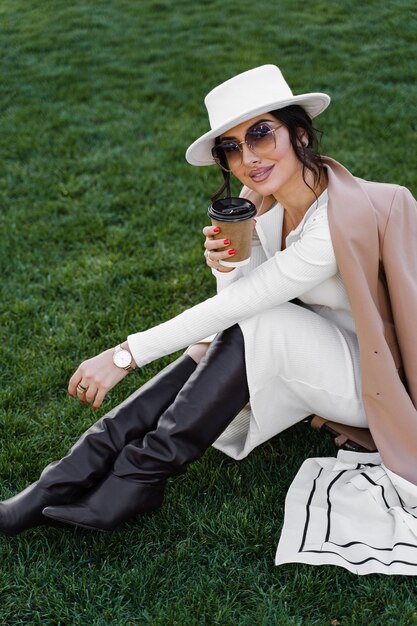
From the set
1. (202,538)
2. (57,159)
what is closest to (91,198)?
(57,159)

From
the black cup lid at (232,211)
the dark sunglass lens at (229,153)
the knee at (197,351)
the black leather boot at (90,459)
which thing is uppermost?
the dark sunglass lens at (229,153)

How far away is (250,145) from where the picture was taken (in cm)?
271

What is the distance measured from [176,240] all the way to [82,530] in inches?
101

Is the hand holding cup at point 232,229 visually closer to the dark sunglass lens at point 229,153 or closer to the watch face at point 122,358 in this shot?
the dark sunglass lens at point 229,153

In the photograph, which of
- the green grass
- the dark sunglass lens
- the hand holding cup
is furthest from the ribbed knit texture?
the green grass

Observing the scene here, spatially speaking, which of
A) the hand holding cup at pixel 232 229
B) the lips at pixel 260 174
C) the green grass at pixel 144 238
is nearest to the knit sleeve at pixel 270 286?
the hand holding cup at pixel 232 229

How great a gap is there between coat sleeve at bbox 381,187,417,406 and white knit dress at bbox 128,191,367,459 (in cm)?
18

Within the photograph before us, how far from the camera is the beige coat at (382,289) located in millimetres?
2623

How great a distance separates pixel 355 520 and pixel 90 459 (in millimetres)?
947

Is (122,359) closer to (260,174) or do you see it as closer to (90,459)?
(90,459)

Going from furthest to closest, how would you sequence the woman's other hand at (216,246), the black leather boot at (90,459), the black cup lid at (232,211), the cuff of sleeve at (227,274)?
the cuff of sleeve at (227,274) → the black leather boot at (90,459) → the woman's other hand at (216,246) → the black cup lid at (232,211)

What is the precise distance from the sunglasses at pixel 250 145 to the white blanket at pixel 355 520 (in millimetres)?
1176

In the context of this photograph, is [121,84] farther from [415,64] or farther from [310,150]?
[310,150]

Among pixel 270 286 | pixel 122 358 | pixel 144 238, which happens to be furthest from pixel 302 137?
pixel 144 238
